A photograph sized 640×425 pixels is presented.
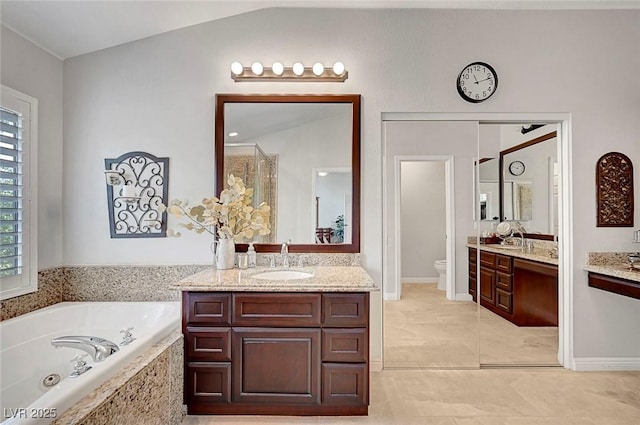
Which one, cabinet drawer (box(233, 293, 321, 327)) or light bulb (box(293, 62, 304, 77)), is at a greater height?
light bulb (box(293, 62, 304, 77))

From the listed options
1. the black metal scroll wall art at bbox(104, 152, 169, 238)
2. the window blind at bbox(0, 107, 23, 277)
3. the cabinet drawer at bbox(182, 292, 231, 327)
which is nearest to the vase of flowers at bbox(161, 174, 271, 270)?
the black metal scroll wall art at bbox(104, 152, 169, 238)

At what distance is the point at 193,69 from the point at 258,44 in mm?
555

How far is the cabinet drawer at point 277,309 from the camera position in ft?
7.34

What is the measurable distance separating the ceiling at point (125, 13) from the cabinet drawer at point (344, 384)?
8.68 ft

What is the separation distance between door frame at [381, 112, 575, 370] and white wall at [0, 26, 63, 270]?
2.55 meters

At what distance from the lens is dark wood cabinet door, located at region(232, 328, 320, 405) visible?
2.23 meters

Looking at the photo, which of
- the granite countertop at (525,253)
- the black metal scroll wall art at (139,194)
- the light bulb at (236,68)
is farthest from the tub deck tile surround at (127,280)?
the light bulb at (236,68)

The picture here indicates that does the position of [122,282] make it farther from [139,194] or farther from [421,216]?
[421,216]

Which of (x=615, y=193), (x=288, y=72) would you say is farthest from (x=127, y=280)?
(x=615, y=193)

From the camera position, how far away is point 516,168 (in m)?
3.34

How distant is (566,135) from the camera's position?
2998 millimetres

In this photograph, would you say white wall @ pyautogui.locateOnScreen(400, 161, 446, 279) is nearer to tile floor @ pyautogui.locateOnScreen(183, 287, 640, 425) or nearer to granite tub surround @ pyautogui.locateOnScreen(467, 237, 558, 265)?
tile floor @ pyautogui.locateOnScreen(183, 287, 640, 425)

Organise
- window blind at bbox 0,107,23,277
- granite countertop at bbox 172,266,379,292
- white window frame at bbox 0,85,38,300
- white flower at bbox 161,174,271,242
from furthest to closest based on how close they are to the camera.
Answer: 1. white flower at bbox 161,174,271,242
2. white window frame at bbox 0,85,38,300
3. window blind at bbox 0,107,23,277
4. granite countertop at bbox 172,266,379,292

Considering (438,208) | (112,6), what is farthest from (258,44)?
(438,208)
